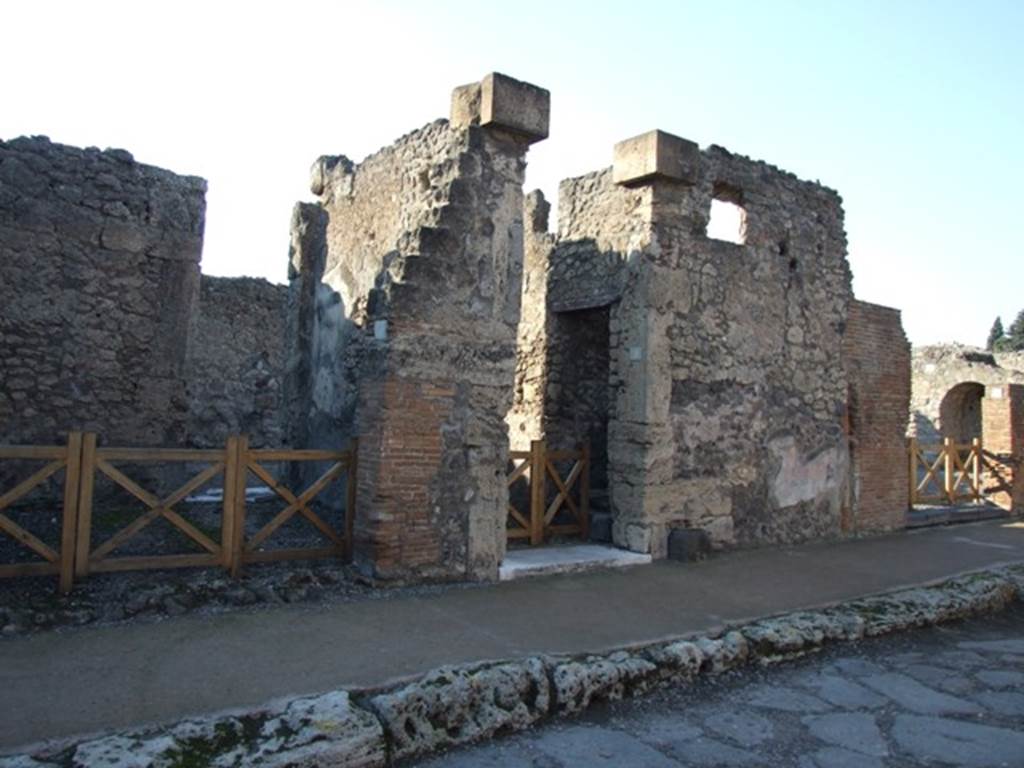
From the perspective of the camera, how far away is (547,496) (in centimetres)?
852

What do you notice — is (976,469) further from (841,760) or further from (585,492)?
(841,760)

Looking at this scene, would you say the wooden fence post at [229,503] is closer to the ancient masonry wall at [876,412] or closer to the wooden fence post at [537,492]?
the wooden fence post at [537,492]

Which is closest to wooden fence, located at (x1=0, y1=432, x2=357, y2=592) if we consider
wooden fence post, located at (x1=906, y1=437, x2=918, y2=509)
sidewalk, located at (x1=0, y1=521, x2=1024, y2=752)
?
sidewalk, located at (x1=0, y1=521, x2=1024, y2=752)

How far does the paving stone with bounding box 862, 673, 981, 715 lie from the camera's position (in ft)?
14.4

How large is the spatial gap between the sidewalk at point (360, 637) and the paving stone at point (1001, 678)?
121 cm

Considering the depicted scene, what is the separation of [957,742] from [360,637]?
3148mm

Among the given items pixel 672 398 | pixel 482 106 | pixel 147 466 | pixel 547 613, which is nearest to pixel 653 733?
pixel 547 613

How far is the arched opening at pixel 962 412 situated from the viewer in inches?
811

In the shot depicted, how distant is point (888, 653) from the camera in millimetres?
5445

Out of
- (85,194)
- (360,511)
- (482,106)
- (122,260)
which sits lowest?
(360,511)

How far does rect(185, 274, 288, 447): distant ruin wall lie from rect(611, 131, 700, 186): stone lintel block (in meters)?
7.05

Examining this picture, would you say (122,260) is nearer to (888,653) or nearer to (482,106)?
(482,106)

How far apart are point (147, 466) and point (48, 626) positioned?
10.8ft

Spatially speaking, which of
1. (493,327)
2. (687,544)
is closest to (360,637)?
(493,327)
